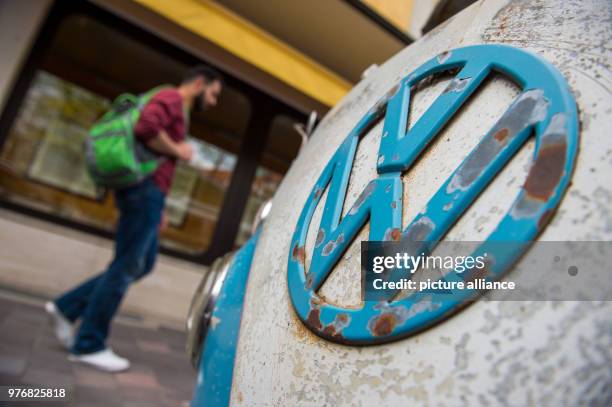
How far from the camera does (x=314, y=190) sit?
47 cm

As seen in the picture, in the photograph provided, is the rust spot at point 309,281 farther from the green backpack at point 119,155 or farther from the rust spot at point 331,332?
the green backpack at point 119,155

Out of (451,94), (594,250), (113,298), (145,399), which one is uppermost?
(451,94)

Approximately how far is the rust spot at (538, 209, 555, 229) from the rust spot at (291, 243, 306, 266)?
0.22 meters

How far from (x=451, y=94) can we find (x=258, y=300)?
0.31 meters

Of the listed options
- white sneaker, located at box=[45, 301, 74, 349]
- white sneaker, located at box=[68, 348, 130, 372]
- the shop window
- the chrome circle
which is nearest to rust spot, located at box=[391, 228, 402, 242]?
the chrome circle

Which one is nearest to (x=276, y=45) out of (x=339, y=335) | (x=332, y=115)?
(x=332, y=115)

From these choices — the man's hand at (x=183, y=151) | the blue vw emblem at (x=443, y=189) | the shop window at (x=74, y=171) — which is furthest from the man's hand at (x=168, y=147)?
the shop window at (x=74, y=171)

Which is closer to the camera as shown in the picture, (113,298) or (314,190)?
(314,190)

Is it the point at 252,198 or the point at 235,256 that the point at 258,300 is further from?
the point at 252,198

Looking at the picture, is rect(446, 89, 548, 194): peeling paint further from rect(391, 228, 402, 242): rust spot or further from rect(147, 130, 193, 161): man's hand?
rect(147, 130, 193, 161): man's hand

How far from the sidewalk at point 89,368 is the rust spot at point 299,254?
133 centimetres

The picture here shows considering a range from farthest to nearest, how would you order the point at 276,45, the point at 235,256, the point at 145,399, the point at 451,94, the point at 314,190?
1. the point at 276,45
2. the point at 145,399
3. the point at 235,256
4. the point at 314,190
5. the point at 451,94

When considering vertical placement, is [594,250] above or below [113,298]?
above

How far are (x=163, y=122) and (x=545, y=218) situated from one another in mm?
1571
